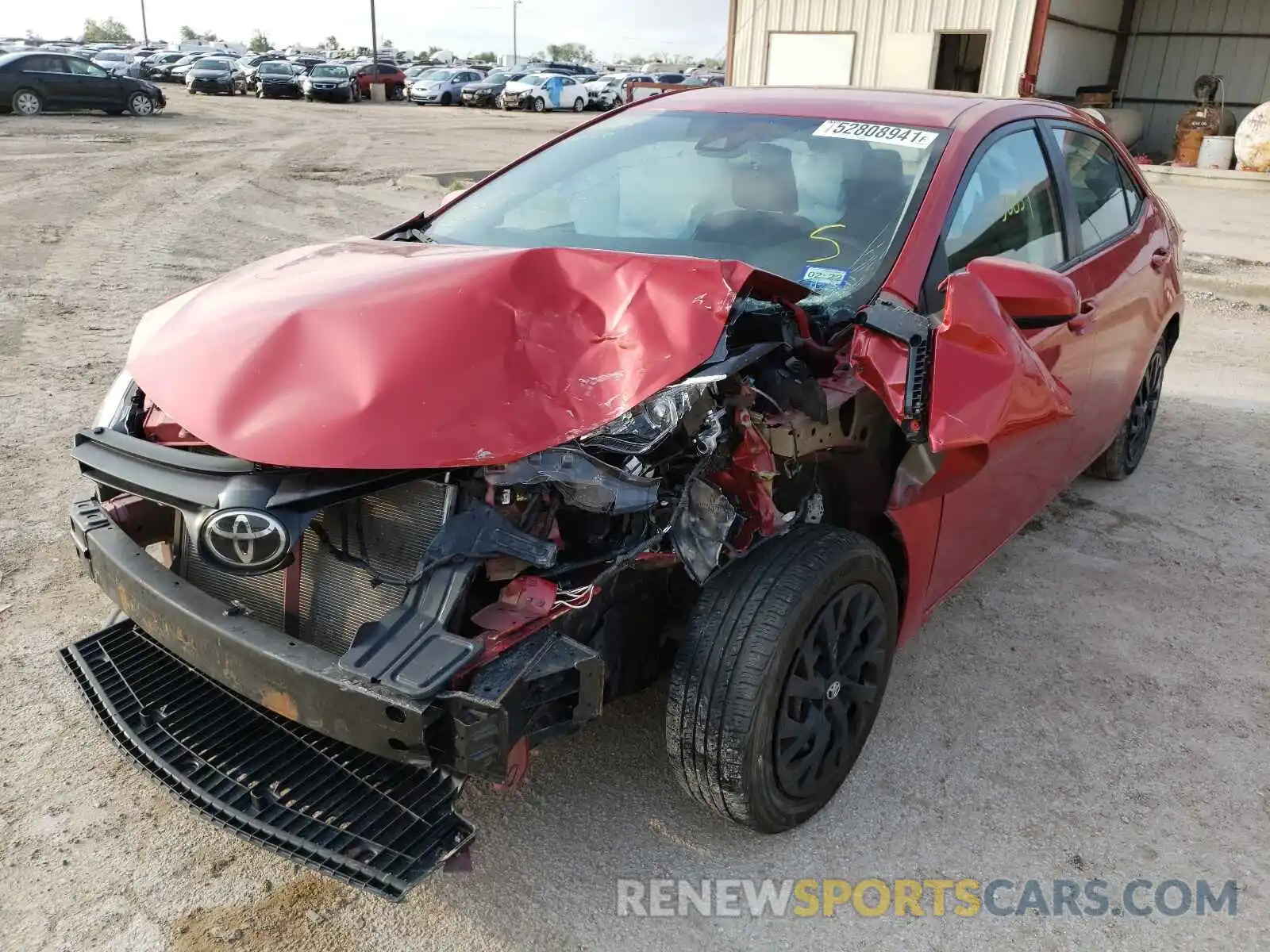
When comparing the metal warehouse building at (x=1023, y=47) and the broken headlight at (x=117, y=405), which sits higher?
the metal warehouse building at (x=1023, y=47)

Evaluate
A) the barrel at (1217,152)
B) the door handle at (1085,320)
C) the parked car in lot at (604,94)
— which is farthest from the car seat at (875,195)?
the parked car in lot at (604,94)

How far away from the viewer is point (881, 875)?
7.82 ft

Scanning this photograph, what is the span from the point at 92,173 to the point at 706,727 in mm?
14870

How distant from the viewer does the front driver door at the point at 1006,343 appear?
→ 281 cm

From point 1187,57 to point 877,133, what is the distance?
21578mm

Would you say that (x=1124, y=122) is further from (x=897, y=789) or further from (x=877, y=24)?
(x=897, y=789)

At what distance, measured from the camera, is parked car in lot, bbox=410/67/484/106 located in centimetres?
3638

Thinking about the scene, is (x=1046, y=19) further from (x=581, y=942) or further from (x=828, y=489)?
(x=581, y=942)

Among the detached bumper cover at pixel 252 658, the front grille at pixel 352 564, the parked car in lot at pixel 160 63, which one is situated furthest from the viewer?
the parked car in lot at pixel 160 63

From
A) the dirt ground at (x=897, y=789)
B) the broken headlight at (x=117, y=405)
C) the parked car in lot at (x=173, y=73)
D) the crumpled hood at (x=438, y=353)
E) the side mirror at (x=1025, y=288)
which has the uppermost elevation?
the side mirror at (x=1025, y=288)

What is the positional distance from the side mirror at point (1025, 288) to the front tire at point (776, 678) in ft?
2.27

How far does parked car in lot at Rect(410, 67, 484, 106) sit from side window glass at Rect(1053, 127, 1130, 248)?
35.9m

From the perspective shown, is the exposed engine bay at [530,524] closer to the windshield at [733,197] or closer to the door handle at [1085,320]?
the windshield at [733,197]

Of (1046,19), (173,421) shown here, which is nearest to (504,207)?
(173,421)
